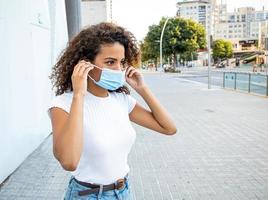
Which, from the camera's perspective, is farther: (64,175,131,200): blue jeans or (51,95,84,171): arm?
(64,175,131,200): blue jeans

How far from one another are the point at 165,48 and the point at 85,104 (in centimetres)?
4440

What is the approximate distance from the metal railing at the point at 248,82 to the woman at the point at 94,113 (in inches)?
545

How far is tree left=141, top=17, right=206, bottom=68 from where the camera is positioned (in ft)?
148

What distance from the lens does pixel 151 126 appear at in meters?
2.17

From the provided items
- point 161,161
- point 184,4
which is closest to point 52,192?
point 161,161

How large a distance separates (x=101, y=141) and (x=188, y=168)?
3.79m

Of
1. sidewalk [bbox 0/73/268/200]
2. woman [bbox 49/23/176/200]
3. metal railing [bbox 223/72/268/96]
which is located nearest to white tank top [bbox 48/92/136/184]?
woman [bbox 49/23/176/200]

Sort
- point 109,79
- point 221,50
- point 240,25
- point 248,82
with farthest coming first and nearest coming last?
point 240,25, point 221,50, point 248,82, point 109,79

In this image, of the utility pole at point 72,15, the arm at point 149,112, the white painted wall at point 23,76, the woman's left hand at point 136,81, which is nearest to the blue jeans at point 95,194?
the arm at point 149,112

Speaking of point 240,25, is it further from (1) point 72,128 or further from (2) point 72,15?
(1) point 72,128

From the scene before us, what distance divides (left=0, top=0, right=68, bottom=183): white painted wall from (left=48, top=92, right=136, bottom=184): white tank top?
11.0 ft

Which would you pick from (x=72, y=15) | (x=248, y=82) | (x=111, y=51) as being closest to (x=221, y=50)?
(x=248, y=82)

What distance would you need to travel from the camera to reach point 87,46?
6.07 ft

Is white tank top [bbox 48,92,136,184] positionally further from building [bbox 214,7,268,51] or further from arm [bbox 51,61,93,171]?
building [bbox 214,7,268,51]
